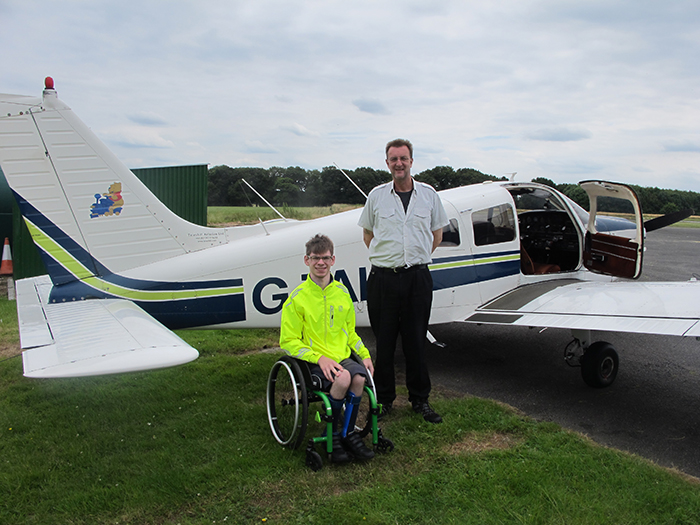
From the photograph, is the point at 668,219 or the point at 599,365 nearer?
the point at 599,365

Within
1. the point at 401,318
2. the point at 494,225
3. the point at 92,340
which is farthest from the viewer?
the point at 494,225

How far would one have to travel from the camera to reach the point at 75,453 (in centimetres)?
342

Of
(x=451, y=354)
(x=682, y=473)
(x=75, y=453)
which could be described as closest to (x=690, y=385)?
(x=682, y=473)

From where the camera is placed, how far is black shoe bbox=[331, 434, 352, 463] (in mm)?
3146

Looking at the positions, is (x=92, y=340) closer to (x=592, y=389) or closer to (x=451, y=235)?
(x=451, y=235)

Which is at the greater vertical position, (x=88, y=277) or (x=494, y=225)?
(x=494, y=225)

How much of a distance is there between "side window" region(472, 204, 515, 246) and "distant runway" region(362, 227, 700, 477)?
1451 mm

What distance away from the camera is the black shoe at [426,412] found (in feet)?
12.4

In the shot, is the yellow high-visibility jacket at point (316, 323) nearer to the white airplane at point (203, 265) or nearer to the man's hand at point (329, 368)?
the man's hand at point (329, 368)

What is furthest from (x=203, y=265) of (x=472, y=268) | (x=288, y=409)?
(x=472, y=268)

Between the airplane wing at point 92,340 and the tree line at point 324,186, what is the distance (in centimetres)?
249

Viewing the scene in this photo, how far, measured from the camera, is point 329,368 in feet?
9.89

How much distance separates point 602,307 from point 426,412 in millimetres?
1998

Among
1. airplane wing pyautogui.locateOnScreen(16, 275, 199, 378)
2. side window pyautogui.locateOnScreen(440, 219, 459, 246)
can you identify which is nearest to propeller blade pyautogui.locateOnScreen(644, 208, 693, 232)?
side window pyautogui.locateOnScreen(440, 219, 459, 246)
